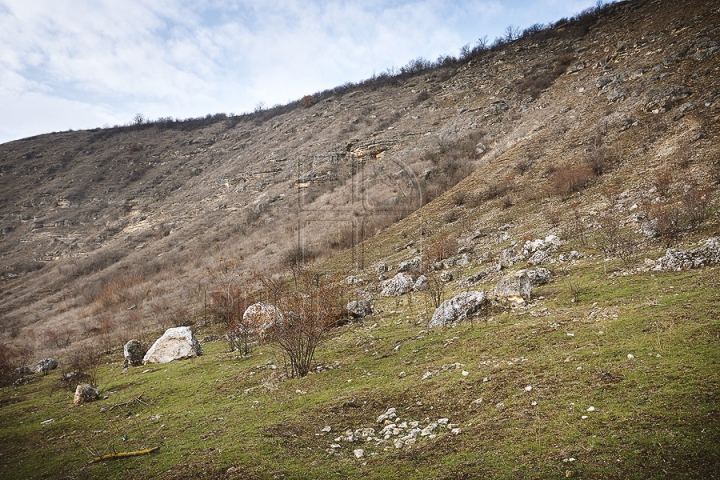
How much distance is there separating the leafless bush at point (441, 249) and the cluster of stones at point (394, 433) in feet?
47.2

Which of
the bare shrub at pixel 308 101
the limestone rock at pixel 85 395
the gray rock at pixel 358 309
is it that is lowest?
the limestone rock at pixel 85 395

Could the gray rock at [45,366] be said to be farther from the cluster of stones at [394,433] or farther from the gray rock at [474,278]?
the gray rock at [474,278]

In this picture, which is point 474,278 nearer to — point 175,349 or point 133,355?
point 175,349

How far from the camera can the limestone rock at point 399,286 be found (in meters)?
17.5

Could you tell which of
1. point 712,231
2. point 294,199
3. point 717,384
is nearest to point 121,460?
point 717,384

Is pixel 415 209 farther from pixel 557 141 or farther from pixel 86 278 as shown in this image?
pixel 86 278

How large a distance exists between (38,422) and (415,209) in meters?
27.2

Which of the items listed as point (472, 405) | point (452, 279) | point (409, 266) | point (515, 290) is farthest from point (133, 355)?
point (515, 290)

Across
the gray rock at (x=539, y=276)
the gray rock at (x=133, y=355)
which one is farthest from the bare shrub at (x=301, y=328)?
the gray rock at (x=133, y=355)

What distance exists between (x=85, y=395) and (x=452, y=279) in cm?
1487

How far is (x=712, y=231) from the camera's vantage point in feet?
37.3

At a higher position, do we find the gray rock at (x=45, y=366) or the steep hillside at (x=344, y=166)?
the steep hillside at (x=344, y=166)

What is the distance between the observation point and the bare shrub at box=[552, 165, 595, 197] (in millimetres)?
20672

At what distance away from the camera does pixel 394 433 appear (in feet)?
19.8
